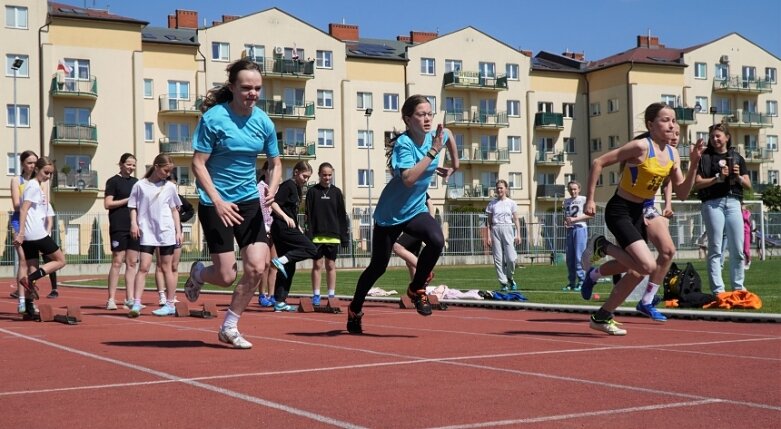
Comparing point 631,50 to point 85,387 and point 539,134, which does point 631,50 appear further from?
point 85,387

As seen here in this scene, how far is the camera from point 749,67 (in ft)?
288

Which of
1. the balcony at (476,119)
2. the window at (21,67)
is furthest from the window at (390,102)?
the window at (21,67)

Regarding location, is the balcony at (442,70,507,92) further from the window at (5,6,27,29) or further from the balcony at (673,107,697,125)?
the window at (5,6,27,29)

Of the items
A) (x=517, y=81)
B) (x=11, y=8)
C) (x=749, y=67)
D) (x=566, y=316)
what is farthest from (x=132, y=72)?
(x=566, y=316)

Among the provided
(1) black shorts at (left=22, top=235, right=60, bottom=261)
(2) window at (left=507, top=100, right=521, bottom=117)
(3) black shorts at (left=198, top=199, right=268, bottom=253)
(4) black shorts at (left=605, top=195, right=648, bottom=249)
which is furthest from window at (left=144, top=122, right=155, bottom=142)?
(3) black shorts at (left=198, top=199, right=268, bottom=253)

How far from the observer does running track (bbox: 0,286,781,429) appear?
17.0 ft

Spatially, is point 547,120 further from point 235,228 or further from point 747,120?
point 235,228

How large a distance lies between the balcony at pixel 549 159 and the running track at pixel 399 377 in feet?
238

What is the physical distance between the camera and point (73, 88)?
6319cm

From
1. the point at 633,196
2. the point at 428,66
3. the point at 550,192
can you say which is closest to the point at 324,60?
the point at 428,66

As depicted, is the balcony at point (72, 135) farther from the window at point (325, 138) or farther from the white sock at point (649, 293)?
the white sock at point (649, 293)

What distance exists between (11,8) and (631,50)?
49367mm

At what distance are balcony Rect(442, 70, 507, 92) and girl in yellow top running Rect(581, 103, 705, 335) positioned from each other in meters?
68.0

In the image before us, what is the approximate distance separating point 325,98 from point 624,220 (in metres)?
65.5
